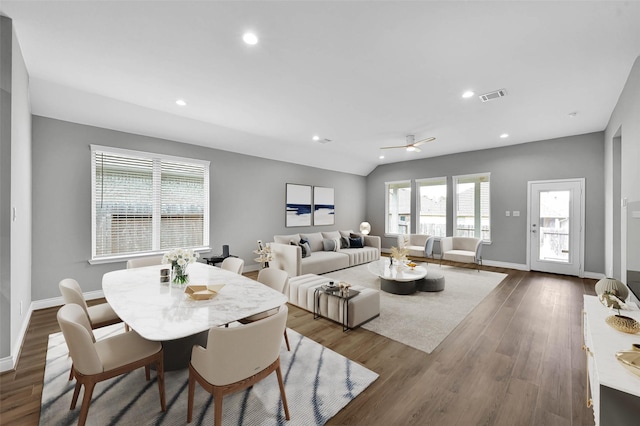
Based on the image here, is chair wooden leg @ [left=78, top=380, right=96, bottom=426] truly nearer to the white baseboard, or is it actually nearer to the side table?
the white baseboard

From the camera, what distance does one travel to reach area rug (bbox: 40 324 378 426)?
1715 mm

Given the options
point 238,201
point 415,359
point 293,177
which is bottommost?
point 415,359

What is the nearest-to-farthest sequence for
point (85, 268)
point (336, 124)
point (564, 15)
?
point (564, 15)
point (85, 268)
point (336, 124)

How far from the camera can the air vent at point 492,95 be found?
3.35 m

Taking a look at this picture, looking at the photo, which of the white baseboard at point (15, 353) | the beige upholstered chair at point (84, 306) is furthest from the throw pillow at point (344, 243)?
the white baseboard at point (15, 353)

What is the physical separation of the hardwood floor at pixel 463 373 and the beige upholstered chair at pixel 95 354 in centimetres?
62

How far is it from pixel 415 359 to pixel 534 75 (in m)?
3.37

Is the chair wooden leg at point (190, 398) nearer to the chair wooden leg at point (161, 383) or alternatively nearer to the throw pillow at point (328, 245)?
the chair wooden leg at point (161, 383)

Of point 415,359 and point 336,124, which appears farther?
point 336,124

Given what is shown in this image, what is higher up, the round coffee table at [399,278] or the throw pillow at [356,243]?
the throw pillow at [356,243]

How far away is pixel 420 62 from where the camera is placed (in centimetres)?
269

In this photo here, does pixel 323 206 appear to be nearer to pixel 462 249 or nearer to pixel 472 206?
pixel 462 249

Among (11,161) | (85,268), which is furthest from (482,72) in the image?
(85,268)

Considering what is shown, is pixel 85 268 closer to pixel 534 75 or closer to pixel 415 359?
pixel 415 359
